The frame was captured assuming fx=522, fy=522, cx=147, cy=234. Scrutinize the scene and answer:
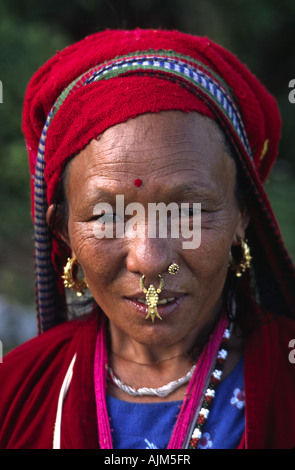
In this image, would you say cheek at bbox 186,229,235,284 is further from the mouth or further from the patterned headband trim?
the patterned headband trim

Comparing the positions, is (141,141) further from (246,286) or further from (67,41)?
(67,41)

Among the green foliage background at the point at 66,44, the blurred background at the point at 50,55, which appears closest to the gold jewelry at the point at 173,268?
the blurred background at the point at 50,55

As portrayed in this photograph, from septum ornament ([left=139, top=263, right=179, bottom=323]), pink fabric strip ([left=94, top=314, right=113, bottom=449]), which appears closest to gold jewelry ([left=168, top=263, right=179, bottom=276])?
septum ornament ([left=139, top=263, right=179, bottom=323])

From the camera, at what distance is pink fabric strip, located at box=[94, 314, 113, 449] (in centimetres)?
190

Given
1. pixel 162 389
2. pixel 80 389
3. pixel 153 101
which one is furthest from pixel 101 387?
pixel 153 101

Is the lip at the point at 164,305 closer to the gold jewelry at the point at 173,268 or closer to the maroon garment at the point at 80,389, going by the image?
the gold jewelry at the point at 173,268

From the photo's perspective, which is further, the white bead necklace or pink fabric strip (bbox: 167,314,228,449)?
the white bead necklace

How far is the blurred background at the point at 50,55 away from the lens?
4535 millimetres

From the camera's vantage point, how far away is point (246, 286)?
217cm

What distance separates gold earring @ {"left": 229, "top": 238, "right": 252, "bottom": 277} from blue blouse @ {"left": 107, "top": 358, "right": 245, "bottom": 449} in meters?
0.37

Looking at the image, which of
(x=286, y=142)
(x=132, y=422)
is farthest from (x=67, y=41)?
(x=132, y=422)

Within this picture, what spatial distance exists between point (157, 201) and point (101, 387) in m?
0.78

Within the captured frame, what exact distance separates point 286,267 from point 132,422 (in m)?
0.85
